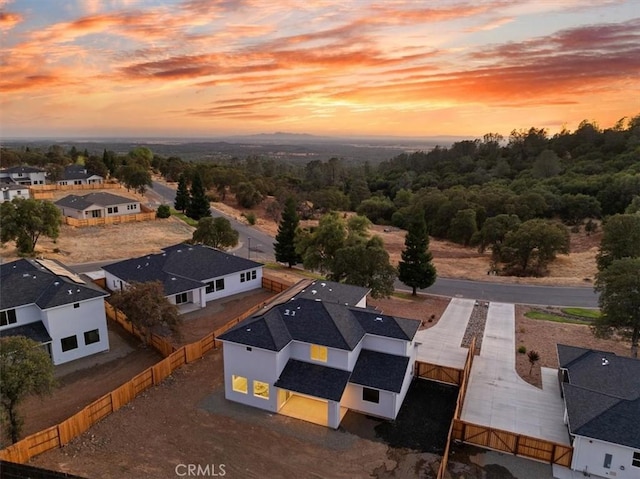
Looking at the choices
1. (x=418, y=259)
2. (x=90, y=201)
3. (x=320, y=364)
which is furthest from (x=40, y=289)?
(x=90, y=201)

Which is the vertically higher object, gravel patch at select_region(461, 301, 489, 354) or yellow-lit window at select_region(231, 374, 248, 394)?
yellow-lit window at select_region(231, 374, 248, 394)

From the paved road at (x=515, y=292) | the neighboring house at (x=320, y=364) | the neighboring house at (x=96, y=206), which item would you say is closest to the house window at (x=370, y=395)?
the neighboring house at (x=320, y=364)

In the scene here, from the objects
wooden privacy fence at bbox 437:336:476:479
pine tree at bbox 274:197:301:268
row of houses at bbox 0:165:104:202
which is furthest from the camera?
row of houses at bbox 0:165:104:202

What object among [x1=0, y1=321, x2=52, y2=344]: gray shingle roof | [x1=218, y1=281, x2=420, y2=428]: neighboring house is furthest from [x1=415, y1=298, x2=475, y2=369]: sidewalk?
[x1=0, y1=321, x2=52, y2=344]: gray shingle roof

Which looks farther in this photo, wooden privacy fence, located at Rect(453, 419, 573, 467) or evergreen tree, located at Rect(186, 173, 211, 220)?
evergreen tree, located at Rect(186, 173, 211, 220)

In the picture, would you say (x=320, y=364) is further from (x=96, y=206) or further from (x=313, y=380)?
(x=96, y=206)

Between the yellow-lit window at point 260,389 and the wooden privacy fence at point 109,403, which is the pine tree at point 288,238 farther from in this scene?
the yellow-lit window at point 260,389

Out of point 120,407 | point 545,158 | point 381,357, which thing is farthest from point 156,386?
point 545,158

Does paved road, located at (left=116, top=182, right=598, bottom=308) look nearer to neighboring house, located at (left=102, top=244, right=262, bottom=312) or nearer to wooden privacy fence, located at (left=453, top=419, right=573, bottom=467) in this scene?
neighboring house, located at (left=102, top=244, right=262, bottom=312)
